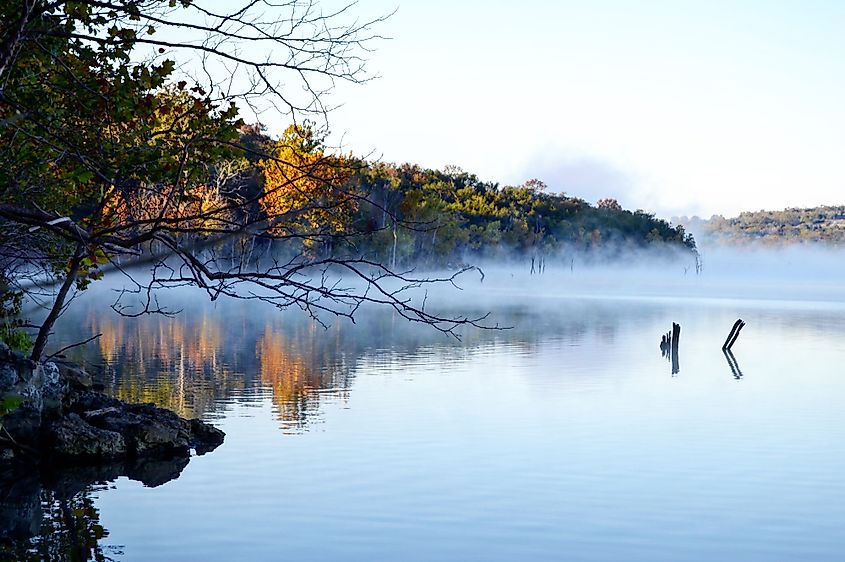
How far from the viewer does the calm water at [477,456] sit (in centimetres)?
1227

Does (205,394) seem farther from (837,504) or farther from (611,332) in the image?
(611,332)

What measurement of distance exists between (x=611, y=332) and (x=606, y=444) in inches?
943

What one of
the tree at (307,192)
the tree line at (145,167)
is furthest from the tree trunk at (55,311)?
the tree at (307,192)

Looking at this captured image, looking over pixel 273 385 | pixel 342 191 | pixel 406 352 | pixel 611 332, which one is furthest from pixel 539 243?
pixel 342 191

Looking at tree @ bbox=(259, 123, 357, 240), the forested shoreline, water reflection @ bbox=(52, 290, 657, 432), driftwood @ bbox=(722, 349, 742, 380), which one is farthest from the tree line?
the forested shoreline

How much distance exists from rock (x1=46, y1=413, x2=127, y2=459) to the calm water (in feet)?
3.23

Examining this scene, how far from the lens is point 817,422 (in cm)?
2089

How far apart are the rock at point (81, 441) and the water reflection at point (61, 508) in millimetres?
265

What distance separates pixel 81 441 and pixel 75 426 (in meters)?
0.37

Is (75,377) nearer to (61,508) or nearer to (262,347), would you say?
(61,508)

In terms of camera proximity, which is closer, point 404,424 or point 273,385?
point 404,424

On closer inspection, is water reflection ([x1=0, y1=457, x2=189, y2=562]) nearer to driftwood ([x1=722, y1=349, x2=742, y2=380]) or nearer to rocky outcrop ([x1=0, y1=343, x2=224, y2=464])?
rocky outcrop ([x1=0, y1=343, x2=224, y2=464])

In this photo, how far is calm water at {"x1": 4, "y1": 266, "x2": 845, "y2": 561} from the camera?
1227 centimetres

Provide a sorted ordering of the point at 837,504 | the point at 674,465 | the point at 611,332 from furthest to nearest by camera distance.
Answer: the point at 611,332 → the point at 674,465 → the point at 837,504
